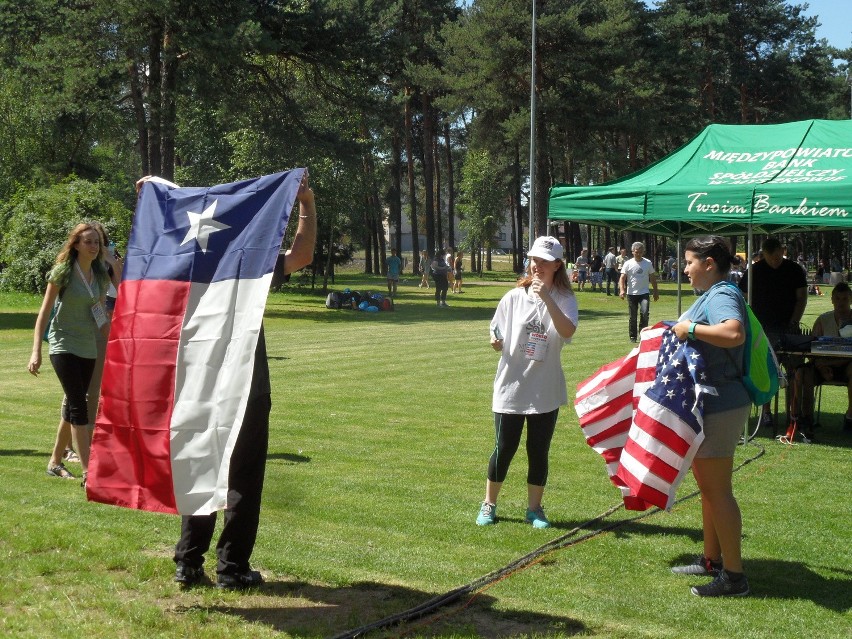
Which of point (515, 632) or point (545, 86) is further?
point (545, 86)

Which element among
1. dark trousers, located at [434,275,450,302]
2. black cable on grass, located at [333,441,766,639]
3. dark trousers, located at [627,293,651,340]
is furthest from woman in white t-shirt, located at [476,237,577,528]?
dark trousers, located at [434,275,450,302]

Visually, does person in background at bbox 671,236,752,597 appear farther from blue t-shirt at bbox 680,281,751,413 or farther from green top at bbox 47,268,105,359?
green top at bbox 47,268,105,359

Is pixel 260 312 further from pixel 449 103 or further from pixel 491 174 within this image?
pixel 491 174

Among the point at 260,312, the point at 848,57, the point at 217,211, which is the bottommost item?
the point at 260,312

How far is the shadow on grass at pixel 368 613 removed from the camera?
4.88 meters

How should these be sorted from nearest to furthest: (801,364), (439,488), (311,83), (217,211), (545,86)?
1. (217,211)
2. (439,488)
3. (801,364)
4. (311,83)
5. (545,86)

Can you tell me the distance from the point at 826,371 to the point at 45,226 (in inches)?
923

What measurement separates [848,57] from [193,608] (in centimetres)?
7187

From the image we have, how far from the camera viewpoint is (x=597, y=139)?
4775 cm

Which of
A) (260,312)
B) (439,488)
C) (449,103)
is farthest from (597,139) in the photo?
(260,312)

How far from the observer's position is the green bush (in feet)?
93.1

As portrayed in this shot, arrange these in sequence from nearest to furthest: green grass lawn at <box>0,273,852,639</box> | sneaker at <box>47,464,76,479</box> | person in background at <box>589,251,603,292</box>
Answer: green grass lawn at <box>0,273,852,639</box> → sneaker at <box>47,464,76,479</box> → person in background at <box>589,251,603,292</box>

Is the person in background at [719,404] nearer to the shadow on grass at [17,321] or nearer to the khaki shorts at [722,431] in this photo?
the khaki shorts at [722,431]

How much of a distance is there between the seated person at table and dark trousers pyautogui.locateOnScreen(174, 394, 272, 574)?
7128 mm
